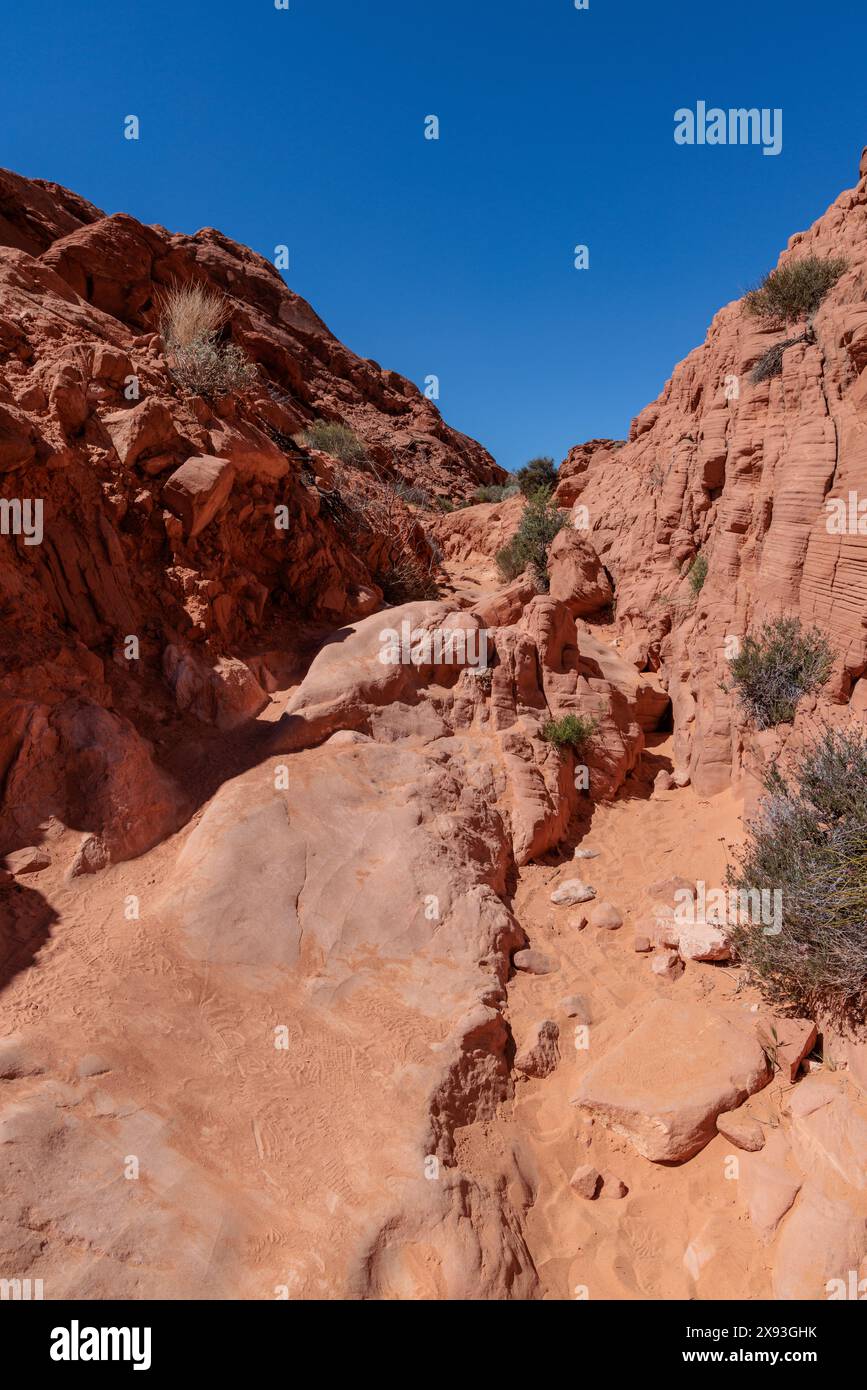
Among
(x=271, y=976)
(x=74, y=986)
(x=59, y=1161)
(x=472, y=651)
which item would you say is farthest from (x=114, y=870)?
(x=472, y=651)

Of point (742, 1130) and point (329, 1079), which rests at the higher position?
point (329, 1079)

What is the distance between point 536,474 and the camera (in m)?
20.4

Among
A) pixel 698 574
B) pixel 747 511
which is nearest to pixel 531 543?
pixel 698 574

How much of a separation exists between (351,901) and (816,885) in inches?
126

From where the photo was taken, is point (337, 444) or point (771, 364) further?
point (337, 444)

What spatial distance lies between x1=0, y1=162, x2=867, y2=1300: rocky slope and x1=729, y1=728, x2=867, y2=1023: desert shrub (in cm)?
27

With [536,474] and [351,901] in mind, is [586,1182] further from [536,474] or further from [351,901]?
[536,474]

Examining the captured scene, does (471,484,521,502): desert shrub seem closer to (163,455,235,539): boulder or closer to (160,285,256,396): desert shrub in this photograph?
(160,285,256,396): desert shrub

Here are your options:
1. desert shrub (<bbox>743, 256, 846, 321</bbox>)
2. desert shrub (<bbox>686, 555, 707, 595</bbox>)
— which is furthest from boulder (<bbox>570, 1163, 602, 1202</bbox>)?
desert shrub (<bbox>743, 256, 846, 321</bbox>)

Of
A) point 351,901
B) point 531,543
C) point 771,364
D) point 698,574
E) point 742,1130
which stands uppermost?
point 771,364

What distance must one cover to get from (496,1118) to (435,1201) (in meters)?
0.77

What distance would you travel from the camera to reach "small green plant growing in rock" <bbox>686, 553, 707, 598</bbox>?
853cm

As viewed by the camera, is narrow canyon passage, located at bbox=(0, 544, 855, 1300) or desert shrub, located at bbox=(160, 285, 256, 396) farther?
desert shrub, located at bbox=(160, 285, 256, 396)

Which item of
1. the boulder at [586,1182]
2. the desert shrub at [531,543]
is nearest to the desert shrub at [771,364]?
the desert shrub at [531,543]
